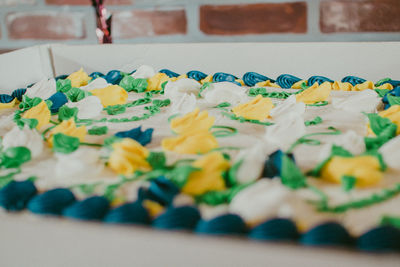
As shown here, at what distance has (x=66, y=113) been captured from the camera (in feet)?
2.98

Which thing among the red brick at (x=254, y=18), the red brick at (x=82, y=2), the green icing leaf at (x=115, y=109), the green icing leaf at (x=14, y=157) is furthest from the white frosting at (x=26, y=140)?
the red brick at (x=82, y=2)

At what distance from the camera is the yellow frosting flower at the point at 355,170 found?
54cm

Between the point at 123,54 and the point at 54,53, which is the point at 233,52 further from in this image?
the point at 54,53

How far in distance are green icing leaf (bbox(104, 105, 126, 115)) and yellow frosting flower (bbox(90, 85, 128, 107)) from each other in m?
0.02

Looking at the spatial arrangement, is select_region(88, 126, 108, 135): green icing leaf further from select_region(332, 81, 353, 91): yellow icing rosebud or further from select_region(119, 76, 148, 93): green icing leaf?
select_region(332, 81, 353, 91): yellow icing rosebud

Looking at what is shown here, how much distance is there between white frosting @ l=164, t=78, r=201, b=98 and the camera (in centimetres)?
106

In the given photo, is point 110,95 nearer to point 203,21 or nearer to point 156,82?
point 156,82

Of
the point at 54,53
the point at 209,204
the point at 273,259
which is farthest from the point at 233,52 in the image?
the point at 273,259

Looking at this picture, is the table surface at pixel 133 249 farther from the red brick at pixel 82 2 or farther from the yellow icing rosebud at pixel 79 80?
the red brick at pixel 82 2

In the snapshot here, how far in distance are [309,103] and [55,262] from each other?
0.69m

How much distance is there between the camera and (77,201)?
1.72 ft

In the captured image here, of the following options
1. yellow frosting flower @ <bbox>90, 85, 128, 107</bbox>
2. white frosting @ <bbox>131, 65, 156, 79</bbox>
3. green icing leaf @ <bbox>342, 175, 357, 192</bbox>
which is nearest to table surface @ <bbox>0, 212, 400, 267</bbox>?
green icing leaf @ <bbox>342, 175, 357, 192</bbox>

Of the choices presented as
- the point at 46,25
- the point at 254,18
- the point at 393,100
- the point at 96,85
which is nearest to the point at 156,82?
the point at 96,85

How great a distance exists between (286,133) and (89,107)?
45 cm
